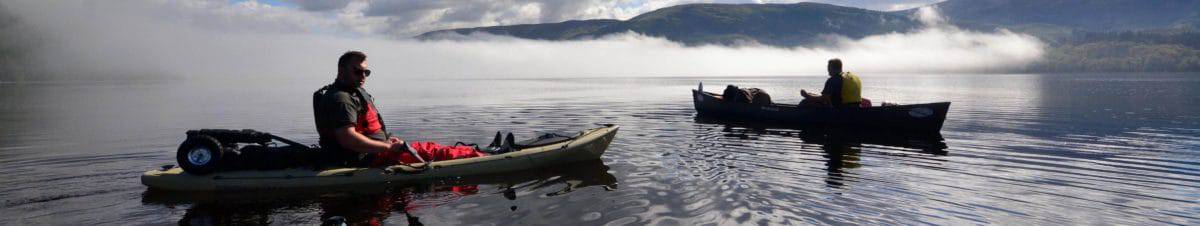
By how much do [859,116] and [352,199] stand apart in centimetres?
1705

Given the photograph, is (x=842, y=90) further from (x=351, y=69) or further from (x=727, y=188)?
(x=351, y=69)

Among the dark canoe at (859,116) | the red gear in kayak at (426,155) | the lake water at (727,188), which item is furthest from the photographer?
the dark canoe at (859,116)

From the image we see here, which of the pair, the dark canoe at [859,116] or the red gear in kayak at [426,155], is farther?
the dark canoe at [859,116]

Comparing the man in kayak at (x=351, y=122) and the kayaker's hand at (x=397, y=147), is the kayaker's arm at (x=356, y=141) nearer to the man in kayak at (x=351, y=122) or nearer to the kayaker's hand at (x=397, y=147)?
the man in kayak at (x=351, y=122)

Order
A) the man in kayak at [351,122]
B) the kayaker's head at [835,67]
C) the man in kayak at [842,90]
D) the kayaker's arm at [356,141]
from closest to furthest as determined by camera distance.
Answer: the man in kayak at [351,122] → the kayaker's arm at [356,141] → the kayaker's head at [835,67] → the man in kayak at [842,90]

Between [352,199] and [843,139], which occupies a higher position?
[352,199]

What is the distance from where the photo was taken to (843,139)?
19.2m

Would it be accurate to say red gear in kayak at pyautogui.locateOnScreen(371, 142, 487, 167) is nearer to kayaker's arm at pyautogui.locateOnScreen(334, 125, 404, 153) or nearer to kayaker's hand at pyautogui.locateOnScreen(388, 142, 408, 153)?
kayaker's hand at pyautogui.locateOnScreen(388, 142, 408, 153)

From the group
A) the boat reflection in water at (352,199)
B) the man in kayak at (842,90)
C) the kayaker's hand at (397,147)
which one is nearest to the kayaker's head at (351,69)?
the kayaker's hand at (397,147)

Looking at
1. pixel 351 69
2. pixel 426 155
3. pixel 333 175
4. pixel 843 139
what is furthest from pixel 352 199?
pixel 843 139

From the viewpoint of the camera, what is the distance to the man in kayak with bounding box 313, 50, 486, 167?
9.23m

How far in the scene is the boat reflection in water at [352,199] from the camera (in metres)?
9.16

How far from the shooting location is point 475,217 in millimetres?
9117

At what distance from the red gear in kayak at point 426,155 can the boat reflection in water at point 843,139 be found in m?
6.69
